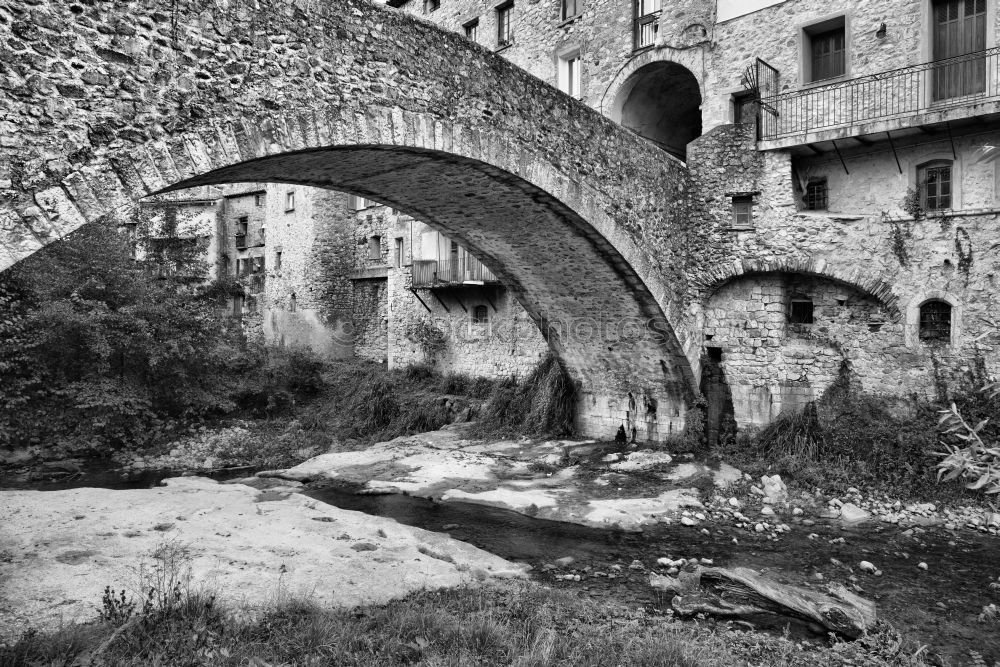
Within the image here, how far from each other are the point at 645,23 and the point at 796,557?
1003cm

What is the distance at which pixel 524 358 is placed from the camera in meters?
14.7

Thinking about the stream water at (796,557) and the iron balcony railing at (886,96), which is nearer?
the stream water at (796,557)

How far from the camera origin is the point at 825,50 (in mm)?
10430

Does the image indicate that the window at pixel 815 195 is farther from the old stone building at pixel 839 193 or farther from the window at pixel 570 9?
the window at pixel 570 9

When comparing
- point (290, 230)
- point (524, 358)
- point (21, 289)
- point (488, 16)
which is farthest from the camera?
point (290, 230)

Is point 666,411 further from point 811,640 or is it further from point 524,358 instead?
point 811,640

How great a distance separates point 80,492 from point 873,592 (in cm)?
975

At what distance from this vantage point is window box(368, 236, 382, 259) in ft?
68.5

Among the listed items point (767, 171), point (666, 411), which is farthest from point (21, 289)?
point (767, 171)

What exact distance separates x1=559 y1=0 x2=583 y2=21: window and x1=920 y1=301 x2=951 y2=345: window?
909 centimetres

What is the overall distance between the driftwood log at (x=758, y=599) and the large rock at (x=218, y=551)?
1651mm

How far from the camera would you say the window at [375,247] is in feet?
68.5

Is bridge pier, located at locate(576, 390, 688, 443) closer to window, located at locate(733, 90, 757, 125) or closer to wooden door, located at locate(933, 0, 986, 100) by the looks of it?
window, located at locate(733, 90, 757, 125)

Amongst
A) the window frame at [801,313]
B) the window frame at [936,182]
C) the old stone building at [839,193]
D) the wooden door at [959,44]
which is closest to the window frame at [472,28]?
the old stone building at [839,193]
